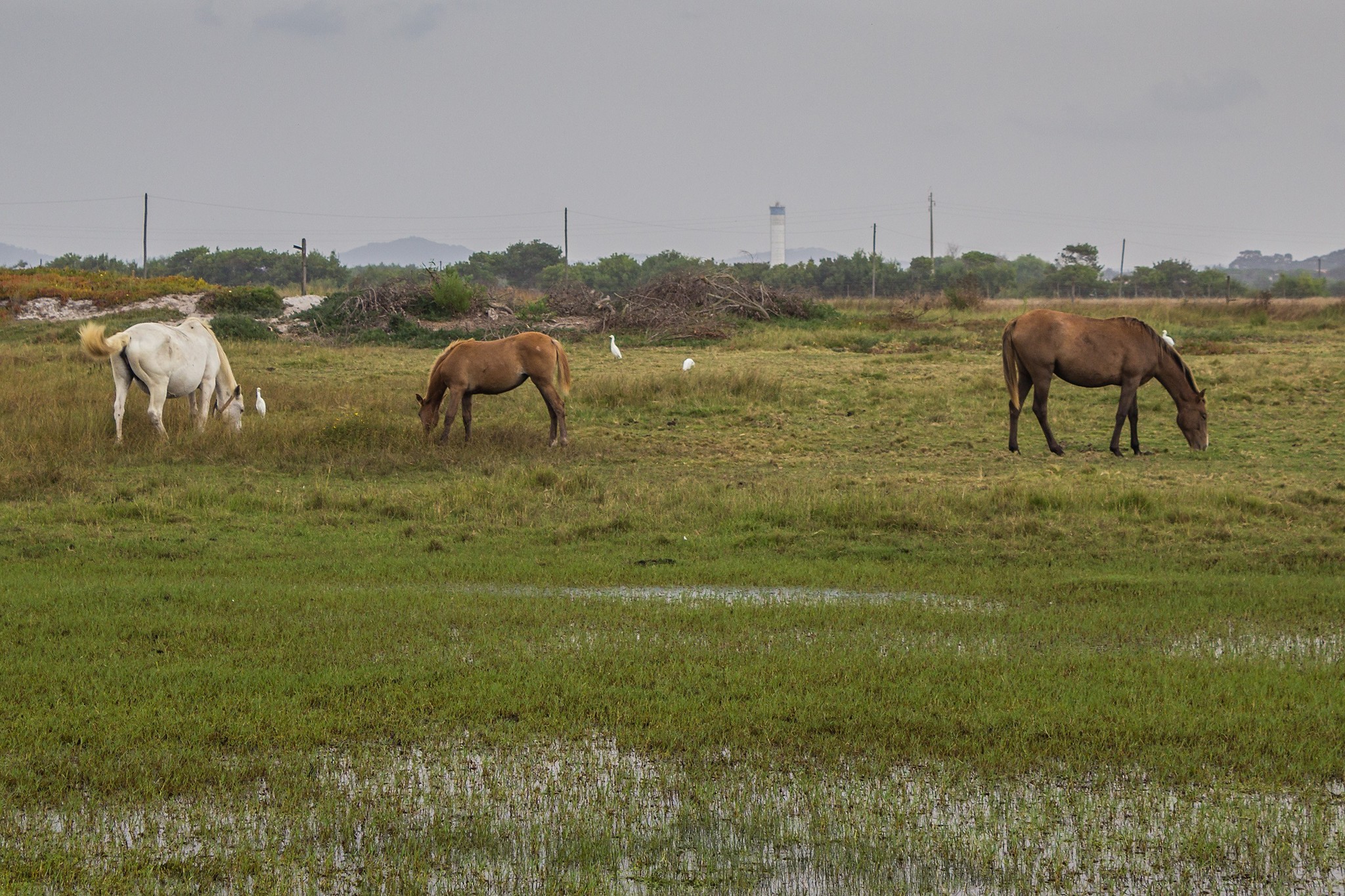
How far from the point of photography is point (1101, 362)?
1498cm

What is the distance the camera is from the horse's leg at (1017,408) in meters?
14.8

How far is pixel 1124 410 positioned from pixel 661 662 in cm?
977

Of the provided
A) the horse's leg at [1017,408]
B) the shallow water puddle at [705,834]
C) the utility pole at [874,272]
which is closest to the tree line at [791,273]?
the utility pole at [874,272]

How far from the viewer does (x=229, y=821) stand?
477cm

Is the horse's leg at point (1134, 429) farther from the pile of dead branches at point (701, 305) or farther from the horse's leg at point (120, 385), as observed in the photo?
the pile of dead branches at point (701, 305)

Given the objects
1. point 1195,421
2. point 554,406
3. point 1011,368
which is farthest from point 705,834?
point 1195,421

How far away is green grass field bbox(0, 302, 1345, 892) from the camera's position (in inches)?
182

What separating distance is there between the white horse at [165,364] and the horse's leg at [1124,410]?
10.4 m

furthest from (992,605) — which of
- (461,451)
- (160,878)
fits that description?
(461,451)

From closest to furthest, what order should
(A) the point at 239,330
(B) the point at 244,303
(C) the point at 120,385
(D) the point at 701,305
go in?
(C) the point at 120,385, (A) the point at 239,330, (D) the point at 701,305, (B) the point at 244,303

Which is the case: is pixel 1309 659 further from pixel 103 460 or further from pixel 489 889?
pixel 103 460

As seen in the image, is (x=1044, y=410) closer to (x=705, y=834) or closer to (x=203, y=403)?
(x=203, y=403)

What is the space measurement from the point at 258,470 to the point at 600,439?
14.2 ft

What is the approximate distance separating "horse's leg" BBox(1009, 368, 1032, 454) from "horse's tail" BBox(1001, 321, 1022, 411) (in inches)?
1.1
